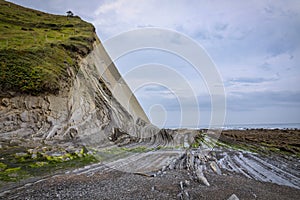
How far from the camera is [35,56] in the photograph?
87.1 ft

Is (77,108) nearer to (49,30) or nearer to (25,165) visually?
(25,165)

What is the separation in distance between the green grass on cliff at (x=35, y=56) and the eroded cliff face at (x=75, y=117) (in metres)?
1.10

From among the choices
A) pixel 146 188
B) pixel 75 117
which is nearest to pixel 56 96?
pixel 75 117

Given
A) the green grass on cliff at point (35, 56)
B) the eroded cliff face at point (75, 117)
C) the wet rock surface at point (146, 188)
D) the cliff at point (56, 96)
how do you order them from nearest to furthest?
the wet rock surface at point (146, 188) < the eroded cliff face at point (75, 117) < the cliff at point (56, 96) < the green grass on cliff at point (35, 56)

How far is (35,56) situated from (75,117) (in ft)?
27.3

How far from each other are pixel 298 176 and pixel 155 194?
879 cm

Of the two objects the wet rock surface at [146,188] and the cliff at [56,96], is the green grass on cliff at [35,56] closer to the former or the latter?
the cliff at [56,96]

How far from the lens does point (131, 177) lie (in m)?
12.0

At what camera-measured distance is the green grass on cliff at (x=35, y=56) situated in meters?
22.8

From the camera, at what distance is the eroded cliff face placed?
2042 cm

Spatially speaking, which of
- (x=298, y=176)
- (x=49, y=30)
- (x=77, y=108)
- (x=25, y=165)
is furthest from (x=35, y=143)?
(x=49, y=30)

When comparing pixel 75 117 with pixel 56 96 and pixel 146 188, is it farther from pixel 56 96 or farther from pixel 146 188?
pixel 146 188

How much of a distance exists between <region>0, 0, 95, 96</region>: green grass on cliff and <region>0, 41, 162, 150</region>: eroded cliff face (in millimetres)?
1102

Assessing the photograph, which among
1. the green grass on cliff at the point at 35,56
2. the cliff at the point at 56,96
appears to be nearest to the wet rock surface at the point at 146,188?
the cliff at the point at 56,96
